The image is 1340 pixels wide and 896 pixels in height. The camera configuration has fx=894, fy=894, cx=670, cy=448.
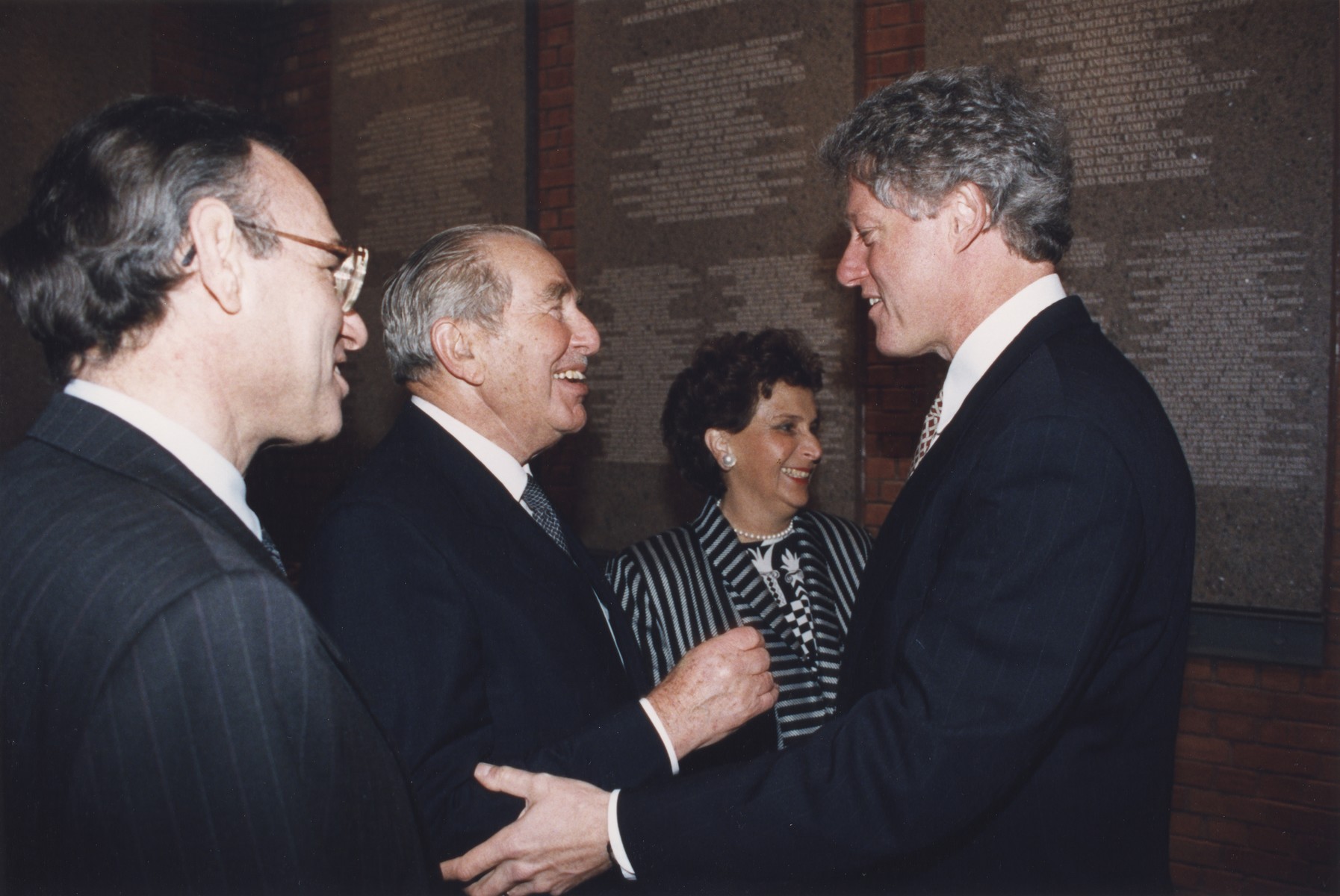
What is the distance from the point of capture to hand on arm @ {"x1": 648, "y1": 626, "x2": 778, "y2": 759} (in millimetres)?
1613

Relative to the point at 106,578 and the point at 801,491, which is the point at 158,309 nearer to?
the point at 106,578

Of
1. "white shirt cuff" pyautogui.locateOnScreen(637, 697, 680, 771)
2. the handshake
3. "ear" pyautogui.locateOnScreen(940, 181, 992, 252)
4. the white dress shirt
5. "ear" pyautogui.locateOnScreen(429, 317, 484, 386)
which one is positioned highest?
"ear" pyautogui.locateOnScreen(940, 181, 992, 252)

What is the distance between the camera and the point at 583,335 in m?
2.03

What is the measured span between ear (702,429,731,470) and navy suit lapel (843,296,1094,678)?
1.25m

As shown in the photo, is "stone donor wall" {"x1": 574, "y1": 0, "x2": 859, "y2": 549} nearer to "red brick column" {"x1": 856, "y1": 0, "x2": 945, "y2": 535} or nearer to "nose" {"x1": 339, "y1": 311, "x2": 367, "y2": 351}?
"red brick column" {"x1": 856, "y1": 0, "x2": 945, "y2": 535}

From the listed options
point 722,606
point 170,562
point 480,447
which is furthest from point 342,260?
point 722,606

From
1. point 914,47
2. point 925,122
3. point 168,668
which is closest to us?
point 168,668

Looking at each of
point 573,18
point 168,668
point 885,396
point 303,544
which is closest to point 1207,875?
point 885,396

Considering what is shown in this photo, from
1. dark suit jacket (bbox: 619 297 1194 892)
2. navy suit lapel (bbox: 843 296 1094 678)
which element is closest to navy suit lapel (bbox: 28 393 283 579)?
dark suit jacket (bbox: 619 297 1194 892)

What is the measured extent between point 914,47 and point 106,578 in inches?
127

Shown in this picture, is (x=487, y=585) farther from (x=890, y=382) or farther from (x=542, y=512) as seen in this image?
(x=890, y=382)

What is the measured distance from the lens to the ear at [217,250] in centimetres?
102

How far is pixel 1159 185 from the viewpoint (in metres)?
2.79

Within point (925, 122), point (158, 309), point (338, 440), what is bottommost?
point (338, 440)
